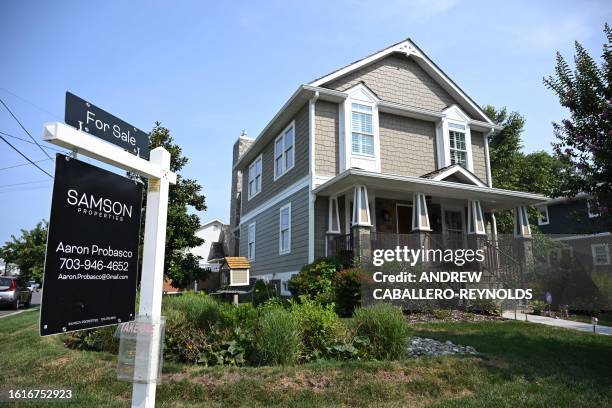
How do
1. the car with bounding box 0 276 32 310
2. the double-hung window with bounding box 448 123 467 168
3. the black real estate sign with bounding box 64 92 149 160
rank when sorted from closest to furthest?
the black real estate sign with bounding box 64 92 149 160 → the double-hung window with bounding box 448 123 467 168 → the car with bounding box 0 276 32 310

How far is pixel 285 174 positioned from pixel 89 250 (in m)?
12.3

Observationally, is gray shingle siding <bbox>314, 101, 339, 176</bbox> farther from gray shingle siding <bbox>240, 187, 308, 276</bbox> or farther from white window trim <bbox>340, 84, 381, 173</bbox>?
gray shingle siding <bbox>240, 187, 308, 276</bbox>

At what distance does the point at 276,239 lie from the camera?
1529cm

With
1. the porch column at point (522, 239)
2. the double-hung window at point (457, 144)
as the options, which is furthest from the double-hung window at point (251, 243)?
the porch column at point (522, 239)

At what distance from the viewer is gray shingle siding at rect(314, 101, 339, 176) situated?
12.8m

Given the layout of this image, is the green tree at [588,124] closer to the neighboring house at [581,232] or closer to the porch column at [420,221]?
the neighboring house at [581,232]

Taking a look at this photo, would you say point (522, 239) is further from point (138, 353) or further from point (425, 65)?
point (138, 353)

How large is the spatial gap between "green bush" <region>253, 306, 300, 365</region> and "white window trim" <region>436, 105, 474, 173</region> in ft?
35.4

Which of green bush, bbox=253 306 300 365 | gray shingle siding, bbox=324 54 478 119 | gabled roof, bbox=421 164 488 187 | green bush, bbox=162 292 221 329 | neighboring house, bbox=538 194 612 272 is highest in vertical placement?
gray shingle siding, bbox=324 54 478 119

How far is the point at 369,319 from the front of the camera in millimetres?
5965

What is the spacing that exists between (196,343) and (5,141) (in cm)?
765

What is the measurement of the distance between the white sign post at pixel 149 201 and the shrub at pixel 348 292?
6.79 meters

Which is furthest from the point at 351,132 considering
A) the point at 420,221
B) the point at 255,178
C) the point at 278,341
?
the point at 278,341

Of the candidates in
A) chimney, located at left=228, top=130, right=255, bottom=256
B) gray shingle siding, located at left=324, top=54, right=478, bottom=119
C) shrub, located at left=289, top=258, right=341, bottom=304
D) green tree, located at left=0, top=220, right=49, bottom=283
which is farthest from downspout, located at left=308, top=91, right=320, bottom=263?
green tree, located at left=0, top=220, right=49, bottom=283
